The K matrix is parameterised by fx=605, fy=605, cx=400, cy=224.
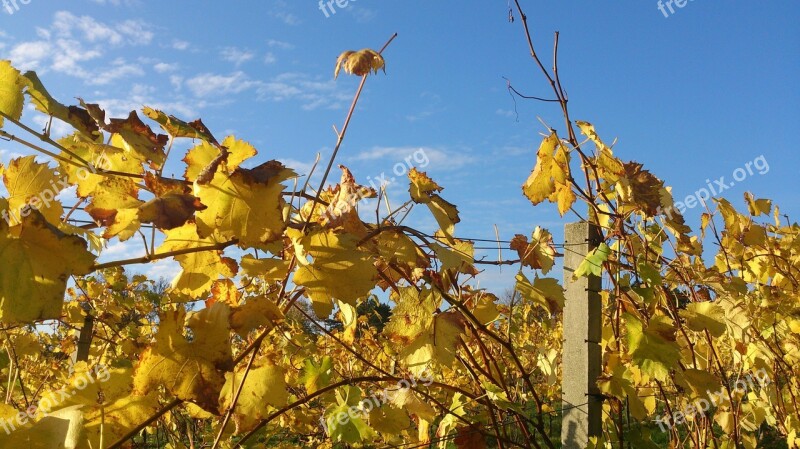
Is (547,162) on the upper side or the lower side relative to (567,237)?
upper

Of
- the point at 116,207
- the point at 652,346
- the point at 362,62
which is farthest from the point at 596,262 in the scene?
the point at 116,207

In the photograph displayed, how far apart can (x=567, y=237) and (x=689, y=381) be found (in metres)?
0.52

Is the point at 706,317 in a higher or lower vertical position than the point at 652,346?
higher

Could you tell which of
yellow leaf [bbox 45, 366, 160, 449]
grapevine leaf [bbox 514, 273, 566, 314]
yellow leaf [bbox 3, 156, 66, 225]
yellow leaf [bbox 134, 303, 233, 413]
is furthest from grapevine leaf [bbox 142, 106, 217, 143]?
grapevine leaf [bbox 514, 273, 566, 314]

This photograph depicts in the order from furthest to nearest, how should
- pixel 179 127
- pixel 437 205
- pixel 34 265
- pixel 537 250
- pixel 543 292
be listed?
1. pixel 537 250
2. pixel 543 292
3. pixel 437 205
4. pixel 179 127
5. pixel 34 265

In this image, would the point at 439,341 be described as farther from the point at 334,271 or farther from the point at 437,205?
the point at 334,271

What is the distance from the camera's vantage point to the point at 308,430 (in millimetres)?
3305

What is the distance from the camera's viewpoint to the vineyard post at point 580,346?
1.72 meters

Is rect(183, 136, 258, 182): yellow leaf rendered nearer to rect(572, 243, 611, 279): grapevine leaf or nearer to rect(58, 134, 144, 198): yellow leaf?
rect(58, 134, 144, 198): yellow leaf

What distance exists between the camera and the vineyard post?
67.7 inches

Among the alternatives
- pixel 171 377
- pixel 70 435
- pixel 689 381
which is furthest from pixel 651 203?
pixel 70 435

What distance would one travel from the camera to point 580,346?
1768 millimetres

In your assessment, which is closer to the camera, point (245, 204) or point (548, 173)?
point (245, 204)

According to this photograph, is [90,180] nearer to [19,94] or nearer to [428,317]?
[19,94]
